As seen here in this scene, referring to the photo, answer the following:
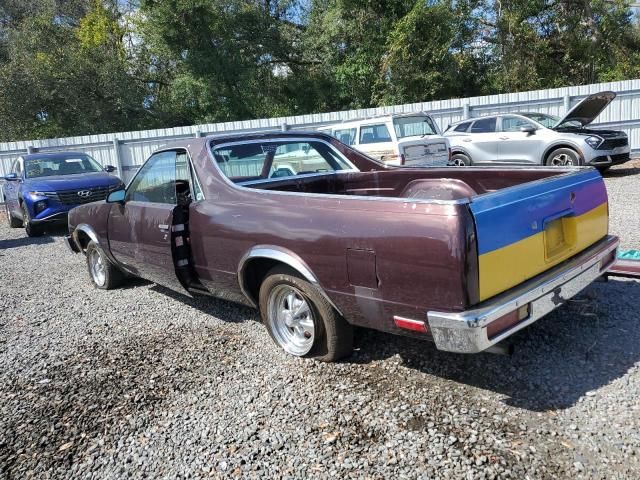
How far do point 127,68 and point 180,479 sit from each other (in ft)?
91.7

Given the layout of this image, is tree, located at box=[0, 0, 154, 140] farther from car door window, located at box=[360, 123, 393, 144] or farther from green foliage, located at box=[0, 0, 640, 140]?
car door window, located at box=[360, 123, 393, 144]

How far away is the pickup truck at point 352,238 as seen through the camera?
2.71m

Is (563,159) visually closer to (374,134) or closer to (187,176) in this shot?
(374,134)

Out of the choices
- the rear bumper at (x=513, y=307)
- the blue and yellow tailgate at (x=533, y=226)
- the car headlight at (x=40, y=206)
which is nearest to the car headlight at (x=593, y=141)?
the blue and yellow tailgate at (x=533, y=226)

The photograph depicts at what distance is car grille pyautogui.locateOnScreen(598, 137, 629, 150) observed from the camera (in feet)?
37.1

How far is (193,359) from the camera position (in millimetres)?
3967

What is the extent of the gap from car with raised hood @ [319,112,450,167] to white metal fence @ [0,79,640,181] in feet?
15.7

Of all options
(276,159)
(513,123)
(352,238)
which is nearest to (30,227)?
(276,159)

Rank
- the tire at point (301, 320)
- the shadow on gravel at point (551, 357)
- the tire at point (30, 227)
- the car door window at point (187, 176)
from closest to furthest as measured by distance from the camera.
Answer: the shadow on gravel at point (551, 357) < the tire at point (301, 320) < the car door window at point (187, 176) < the tire at point (30, 227)

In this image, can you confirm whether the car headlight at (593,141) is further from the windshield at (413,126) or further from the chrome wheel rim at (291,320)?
the chrome wheel rim at (291,320)

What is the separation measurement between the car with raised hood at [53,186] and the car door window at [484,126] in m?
8.70

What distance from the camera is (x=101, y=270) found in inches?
239

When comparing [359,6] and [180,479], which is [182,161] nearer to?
[180,479]

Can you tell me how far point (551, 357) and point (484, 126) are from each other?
10636 mm
